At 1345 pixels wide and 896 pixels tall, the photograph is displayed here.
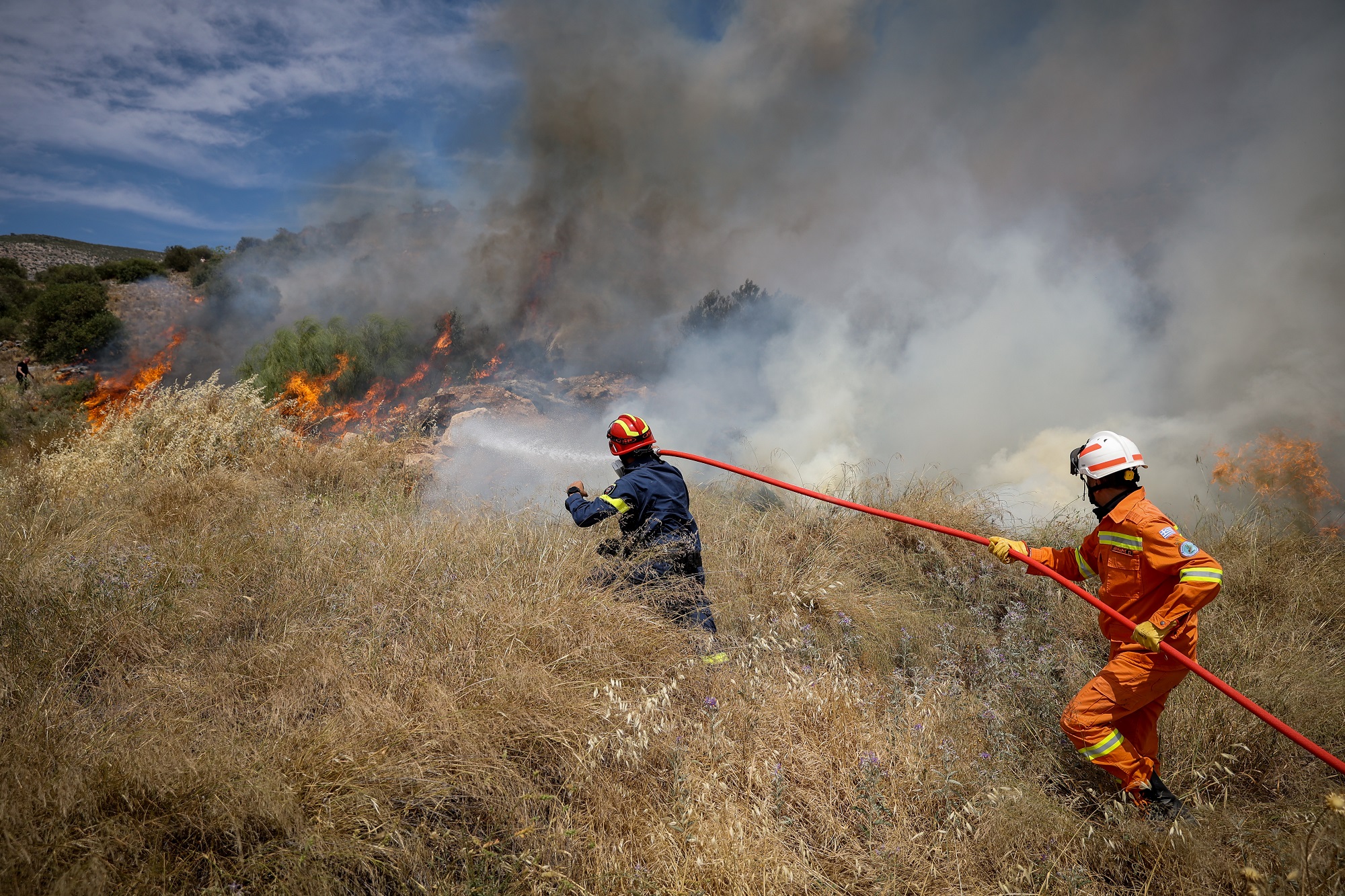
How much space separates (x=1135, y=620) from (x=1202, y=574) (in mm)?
370

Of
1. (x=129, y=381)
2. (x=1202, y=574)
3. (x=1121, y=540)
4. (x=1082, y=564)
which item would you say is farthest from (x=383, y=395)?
(x=1202, y=574)

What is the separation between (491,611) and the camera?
278cm

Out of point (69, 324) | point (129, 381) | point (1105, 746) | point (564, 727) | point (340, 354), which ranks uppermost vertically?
point (340, 354)

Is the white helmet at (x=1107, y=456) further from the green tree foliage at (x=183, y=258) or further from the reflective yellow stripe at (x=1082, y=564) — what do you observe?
the green tree foliage at (x=183, y=258)

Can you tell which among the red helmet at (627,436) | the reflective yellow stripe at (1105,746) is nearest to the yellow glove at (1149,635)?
the reflective yellow stripe at (1105,746)

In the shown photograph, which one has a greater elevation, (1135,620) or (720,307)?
(720,307)

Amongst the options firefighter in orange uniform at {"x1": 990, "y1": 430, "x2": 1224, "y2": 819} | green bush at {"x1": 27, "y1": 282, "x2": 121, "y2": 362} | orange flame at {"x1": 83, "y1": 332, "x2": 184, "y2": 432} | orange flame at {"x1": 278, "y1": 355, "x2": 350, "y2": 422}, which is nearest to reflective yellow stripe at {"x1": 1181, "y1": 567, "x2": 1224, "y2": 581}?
firefighter in orange uniform at {"x1": 990, "y1": 430, "x2": 1224, "y2": 819}

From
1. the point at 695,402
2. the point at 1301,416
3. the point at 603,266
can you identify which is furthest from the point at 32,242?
the point at 1301,416

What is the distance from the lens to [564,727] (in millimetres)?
2211

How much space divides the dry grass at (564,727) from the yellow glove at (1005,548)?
752mm

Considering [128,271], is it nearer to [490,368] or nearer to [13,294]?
[13,294]

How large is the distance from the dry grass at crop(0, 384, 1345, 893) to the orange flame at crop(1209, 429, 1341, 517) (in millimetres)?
3041

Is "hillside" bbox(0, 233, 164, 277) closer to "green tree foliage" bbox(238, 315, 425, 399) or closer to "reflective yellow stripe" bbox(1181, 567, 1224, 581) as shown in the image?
"green tree foliage" bbox(238, 315, 425, 399)

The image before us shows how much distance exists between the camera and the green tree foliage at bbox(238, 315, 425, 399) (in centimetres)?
1171
